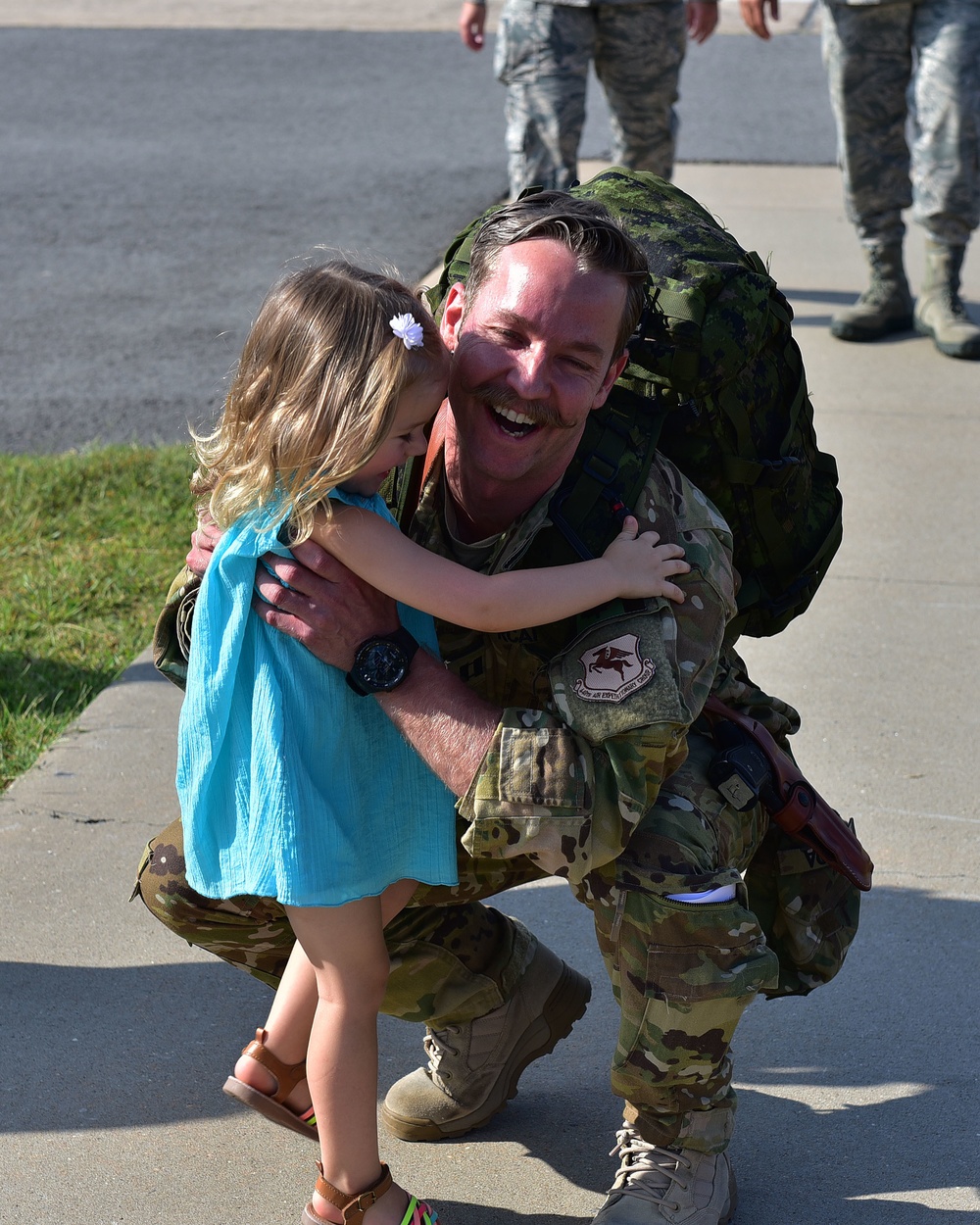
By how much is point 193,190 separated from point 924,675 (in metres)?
5.67

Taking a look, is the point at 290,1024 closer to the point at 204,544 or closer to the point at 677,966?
the point at 677,966

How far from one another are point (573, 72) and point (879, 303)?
1504 mm

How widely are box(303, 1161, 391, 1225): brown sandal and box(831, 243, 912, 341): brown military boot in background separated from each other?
471 cm

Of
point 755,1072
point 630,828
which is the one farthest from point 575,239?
point 755,1072

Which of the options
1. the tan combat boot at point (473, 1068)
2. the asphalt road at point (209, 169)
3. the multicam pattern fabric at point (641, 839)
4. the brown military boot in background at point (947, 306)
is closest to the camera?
the multicam pattern fabric at point (641, 839)

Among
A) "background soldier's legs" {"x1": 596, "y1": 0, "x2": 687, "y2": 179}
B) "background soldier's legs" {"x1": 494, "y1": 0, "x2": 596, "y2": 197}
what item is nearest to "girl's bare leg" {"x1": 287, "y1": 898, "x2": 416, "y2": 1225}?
"background soldier's legs" {"x1": 494, "y1": 0, "x2": 596, "y2": 197}

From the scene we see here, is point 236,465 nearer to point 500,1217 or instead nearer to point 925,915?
point 500,1217

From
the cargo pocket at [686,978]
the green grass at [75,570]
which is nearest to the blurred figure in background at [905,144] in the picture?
the green grass at [75,570]

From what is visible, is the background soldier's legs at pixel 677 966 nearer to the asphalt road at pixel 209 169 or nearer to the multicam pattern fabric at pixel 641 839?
the multicam pattern fabric at pixel 641 839

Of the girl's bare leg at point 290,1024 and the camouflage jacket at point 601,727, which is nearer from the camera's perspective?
the camouflage jacket at point 601,727

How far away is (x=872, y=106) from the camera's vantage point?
19.1 ft

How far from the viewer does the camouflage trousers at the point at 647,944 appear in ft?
6.63

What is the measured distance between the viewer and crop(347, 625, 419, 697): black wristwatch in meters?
1.99

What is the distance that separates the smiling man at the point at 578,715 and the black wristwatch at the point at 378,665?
0.02m
